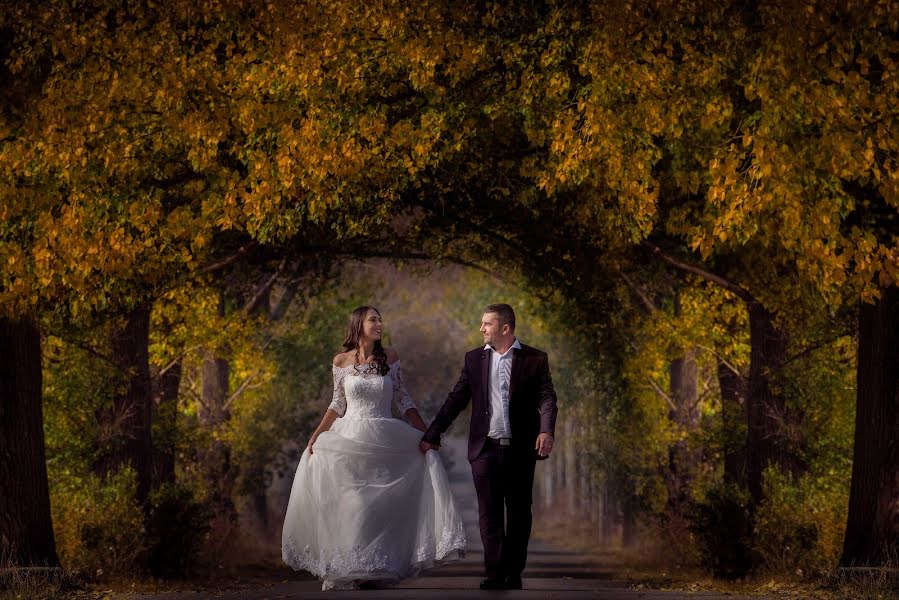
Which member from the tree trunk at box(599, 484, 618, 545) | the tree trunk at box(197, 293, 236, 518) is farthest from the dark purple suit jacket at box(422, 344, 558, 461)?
the tree trunk at box(599, 484, 618, 545)

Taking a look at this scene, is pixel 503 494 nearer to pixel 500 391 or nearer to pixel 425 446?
pixel 500 391

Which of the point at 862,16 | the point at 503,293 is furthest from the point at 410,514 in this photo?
the point at 503,293

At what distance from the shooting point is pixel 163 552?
798 inches

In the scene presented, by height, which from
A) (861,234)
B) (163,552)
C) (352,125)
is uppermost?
(352,125)

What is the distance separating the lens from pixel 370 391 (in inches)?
546

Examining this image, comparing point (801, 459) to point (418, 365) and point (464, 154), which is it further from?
point (418, 365)

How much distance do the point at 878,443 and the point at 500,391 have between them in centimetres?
542

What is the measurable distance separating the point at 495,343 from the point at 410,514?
93.4 inches

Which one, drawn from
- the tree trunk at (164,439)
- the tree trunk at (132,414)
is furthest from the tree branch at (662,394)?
the tree trunk at (132,414)

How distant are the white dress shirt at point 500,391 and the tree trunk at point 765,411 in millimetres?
10267

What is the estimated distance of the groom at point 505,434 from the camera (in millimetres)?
11938

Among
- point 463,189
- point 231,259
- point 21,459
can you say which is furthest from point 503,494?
point 231,259

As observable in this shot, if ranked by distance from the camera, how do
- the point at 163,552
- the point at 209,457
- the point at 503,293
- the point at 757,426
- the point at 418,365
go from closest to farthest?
the point at 163,552, the point at 757,426, the point at 209,457, the point at 503,293, the point at 418,365

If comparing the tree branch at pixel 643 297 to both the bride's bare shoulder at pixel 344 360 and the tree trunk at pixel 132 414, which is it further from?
the bride's bare shoulder at pixel 344 360
